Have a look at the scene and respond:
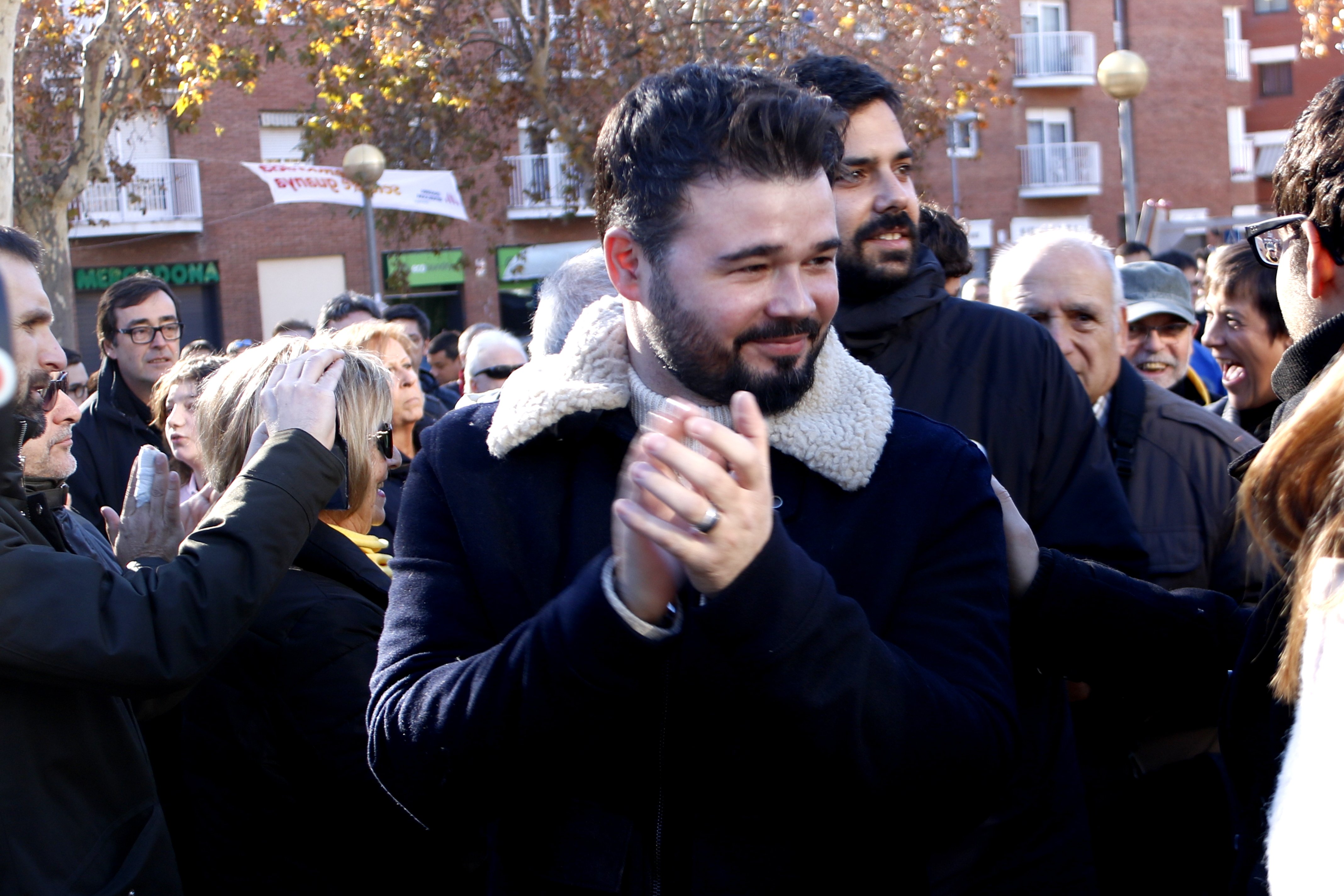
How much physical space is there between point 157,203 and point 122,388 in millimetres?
19905

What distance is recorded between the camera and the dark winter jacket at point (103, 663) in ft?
6.84

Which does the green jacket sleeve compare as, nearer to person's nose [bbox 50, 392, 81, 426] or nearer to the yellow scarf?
the yellow scarf

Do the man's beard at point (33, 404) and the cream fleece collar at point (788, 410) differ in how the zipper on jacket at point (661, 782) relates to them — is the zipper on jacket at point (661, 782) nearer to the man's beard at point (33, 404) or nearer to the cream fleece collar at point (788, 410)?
the cream fleece collar at point (788, 410)

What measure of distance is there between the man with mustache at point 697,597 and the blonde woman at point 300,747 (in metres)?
0.65

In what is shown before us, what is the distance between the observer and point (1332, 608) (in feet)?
4.23

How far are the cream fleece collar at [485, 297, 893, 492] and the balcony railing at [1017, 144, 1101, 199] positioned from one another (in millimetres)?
29639

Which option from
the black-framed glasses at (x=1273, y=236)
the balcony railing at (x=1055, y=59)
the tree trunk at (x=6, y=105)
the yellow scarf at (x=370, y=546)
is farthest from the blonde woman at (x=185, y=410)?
the balcony railing at (x=1055, y=59)

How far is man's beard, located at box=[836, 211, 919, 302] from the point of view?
2.73 meters

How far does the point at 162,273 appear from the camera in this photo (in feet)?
→ 76.9

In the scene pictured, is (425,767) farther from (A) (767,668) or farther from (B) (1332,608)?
(B) (1332,608)

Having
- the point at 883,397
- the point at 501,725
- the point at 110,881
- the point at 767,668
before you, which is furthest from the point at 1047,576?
the point at 110,881

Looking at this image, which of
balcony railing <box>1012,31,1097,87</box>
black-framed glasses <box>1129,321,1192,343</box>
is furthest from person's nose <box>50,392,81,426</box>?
balcony railing <box>1012,31,1097,87</box>

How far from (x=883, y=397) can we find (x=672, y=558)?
56cm

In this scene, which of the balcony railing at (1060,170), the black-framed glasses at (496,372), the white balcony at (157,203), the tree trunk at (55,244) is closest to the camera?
the black-framed glasses at (496,372)
